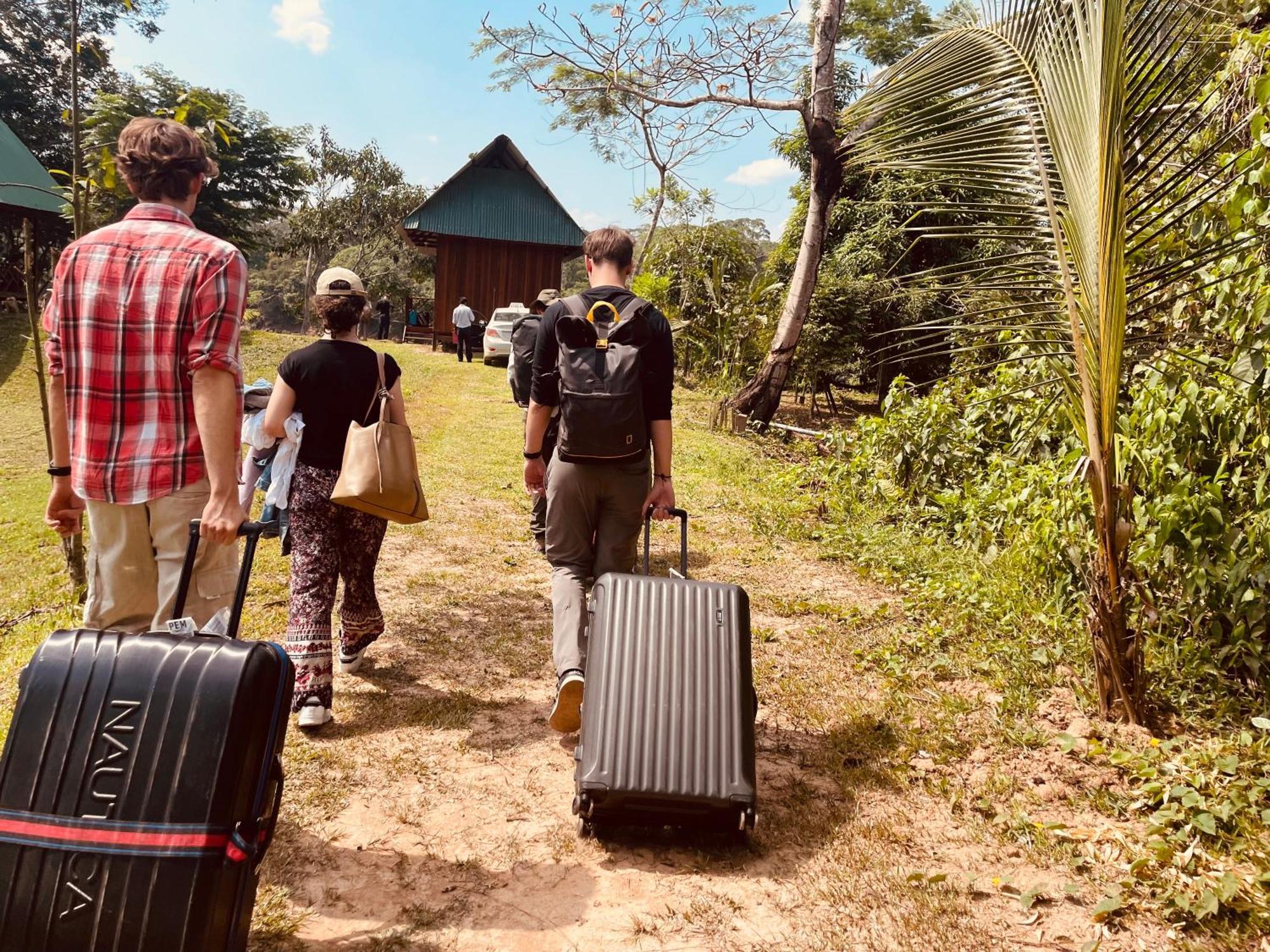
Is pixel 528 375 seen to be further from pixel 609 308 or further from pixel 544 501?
pixel 609 308

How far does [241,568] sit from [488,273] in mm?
25126

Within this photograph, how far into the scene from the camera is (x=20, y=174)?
19.3 meters

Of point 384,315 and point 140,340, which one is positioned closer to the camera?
point 140,340

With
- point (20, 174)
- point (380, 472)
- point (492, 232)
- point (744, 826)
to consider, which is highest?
point (492, 232)

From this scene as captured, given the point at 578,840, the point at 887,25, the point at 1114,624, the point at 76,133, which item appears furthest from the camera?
the point at 887,25

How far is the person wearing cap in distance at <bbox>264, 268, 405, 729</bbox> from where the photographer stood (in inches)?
127

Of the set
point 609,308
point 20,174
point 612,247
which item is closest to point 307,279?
point 20,174

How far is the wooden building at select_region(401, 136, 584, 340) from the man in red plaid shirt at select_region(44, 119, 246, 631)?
23169 mm

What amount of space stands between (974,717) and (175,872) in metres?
2.89

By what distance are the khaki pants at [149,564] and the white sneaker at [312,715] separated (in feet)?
3.05

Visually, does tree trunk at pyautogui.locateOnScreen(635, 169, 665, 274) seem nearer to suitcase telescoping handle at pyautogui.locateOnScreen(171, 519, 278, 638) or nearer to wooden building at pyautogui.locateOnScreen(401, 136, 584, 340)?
wooden building at pyautogui.locateOnScreen(401, 136, 584, 340)

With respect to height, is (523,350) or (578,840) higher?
(523,350)

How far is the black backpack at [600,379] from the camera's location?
2.93m

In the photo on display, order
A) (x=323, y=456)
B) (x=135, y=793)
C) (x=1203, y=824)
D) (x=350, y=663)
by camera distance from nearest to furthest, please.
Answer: (x=135, y=793), (x=1203, y=824), (x=323, y=456), (x=350, y=663)
